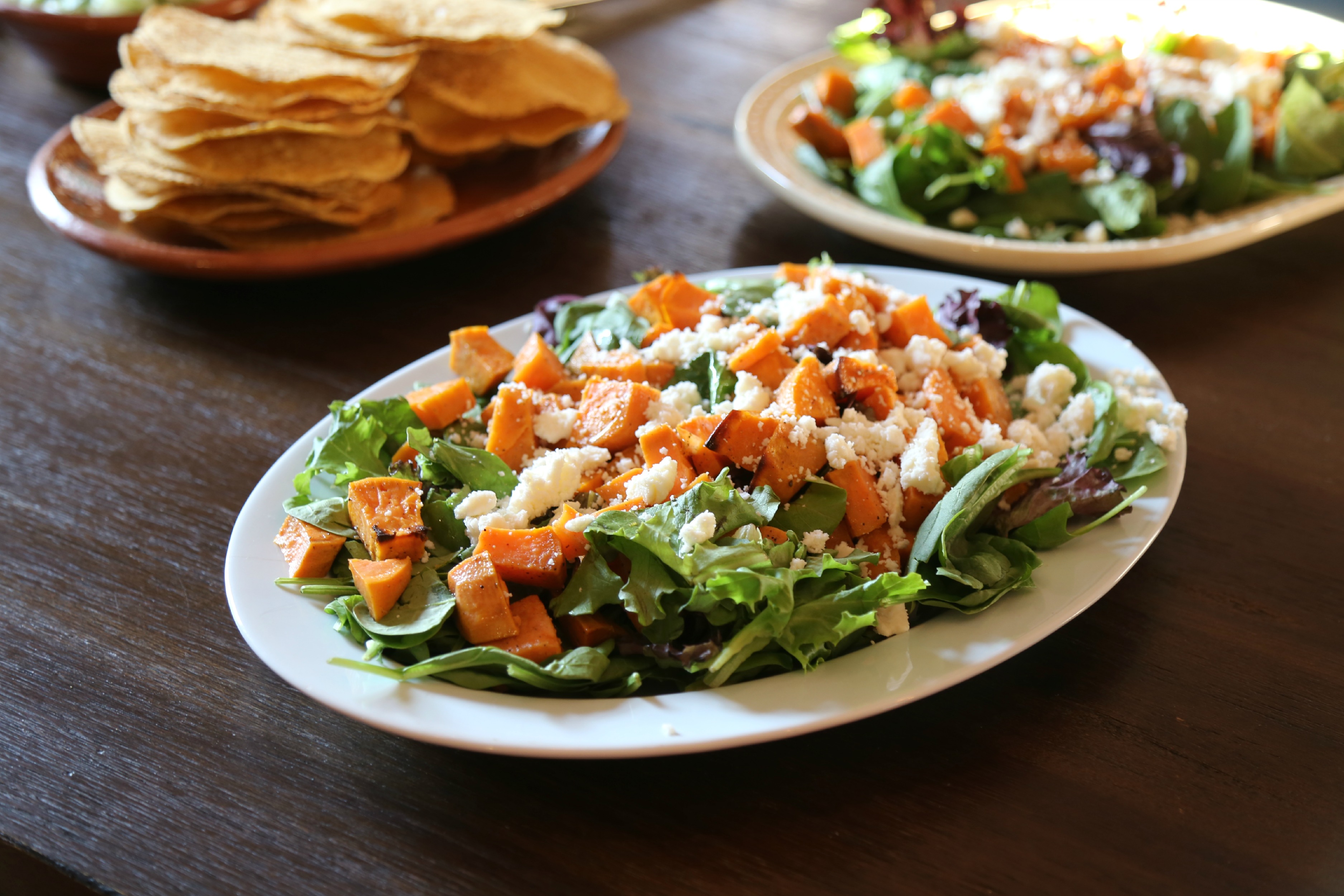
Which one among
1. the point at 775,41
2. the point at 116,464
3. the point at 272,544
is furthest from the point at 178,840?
the point at 775,41

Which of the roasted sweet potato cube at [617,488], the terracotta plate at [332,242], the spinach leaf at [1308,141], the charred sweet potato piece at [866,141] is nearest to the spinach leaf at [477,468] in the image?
the roasted sweet potato cube at [617,488]

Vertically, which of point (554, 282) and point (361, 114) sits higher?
point (361, 114)

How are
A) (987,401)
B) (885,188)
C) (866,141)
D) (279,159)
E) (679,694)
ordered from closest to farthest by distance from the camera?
(679,694) → (987,401) → (279,159) → (885,188) → (866,141)

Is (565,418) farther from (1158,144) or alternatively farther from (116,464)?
(1158,144)

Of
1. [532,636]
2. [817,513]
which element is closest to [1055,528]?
[817,513]

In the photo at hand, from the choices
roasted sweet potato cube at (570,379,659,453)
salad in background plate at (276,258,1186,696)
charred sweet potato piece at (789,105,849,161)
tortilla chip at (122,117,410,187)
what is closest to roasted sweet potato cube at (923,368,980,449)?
salad in background plate at (276,258,1186,696)

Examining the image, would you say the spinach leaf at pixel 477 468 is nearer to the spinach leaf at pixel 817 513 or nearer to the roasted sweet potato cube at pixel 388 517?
the roasted sweet potato cube at pixel 388 517

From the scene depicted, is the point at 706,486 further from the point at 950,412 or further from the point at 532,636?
the point at 950,412
